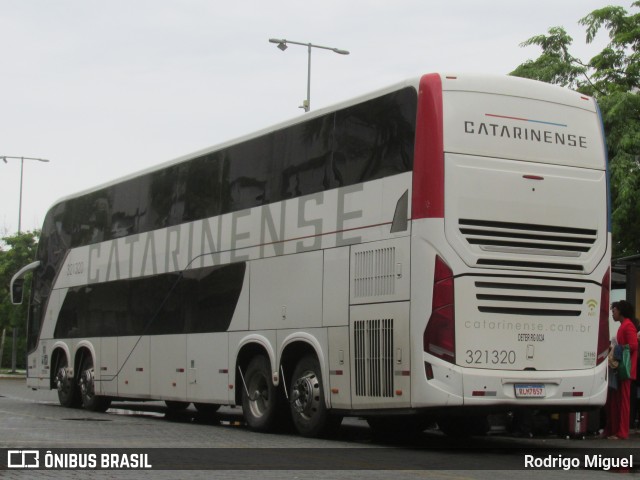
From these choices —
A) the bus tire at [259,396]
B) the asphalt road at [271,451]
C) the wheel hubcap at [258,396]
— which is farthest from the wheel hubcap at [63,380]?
the wheel hubcap at [258,396]

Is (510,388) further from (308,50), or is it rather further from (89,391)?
(308,50)

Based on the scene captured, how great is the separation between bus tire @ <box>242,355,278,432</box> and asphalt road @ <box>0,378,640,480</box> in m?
0.22

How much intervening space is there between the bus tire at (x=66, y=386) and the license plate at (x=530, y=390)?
39.4 feet

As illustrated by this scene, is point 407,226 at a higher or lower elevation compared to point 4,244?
lower

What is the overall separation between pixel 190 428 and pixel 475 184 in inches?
266

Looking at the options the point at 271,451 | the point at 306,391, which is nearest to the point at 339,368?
the point at 306,391

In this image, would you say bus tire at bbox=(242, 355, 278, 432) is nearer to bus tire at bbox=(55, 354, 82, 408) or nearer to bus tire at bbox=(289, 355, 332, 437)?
bus tire at bbox=(289, 355, 332, 437)

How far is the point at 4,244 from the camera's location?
6231 cm

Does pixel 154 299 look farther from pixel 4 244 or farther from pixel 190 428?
pixel 4 244

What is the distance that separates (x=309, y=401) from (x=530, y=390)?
315cm

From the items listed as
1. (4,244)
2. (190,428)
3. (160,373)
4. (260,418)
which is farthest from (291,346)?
(4,244)

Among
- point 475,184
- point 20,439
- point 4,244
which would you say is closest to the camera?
point 475,184

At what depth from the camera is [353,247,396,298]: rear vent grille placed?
559 inches

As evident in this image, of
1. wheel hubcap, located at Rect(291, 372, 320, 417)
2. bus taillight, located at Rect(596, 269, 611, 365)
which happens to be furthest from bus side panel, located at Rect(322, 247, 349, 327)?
bus taillight, located at Rect(596, 269, 611, 365)
